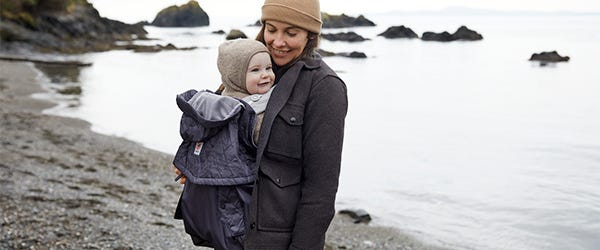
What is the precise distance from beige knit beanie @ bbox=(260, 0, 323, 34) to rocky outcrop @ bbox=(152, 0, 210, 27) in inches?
4812

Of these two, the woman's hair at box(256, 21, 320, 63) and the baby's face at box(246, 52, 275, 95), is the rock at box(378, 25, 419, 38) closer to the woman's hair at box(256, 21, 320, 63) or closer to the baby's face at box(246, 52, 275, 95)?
the woman's hair at box(256, 21, 320, 63)

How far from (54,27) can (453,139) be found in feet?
134

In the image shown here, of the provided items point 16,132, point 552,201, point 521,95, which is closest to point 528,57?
point 521,95

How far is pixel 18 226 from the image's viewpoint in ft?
24.8

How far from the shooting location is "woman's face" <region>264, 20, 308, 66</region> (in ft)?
9.43

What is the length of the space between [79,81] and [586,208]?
1120 inches

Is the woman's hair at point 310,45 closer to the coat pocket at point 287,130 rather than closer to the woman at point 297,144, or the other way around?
the woman at point 297,144

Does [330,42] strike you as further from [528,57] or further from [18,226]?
[18,226]

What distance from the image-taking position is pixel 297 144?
2.80 m

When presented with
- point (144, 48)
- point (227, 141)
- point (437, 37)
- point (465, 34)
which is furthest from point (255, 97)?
point (437, 37)

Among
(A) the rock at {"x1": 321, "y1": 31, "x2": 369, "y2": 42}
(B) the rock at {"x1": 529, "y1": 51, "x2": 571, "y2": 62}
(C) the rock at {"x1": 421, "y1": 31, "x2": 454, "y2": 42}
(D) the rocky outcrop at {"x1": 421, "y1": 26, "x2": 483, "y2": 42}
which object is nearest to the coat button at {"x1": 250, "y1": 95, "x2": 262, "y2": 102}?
(B) the rock at {"x1": 529, "y1": 51, "x2": 571, "y2": 62}

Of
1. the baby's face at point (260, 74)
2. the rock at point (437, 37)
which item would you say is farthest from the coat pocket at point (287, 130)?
the rock at point (437, 37)

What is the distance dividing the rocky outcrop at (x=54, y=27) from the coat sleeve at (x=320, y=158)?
46.0 meters

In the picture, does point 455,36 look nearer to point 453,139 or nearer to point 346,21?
point 346,21
